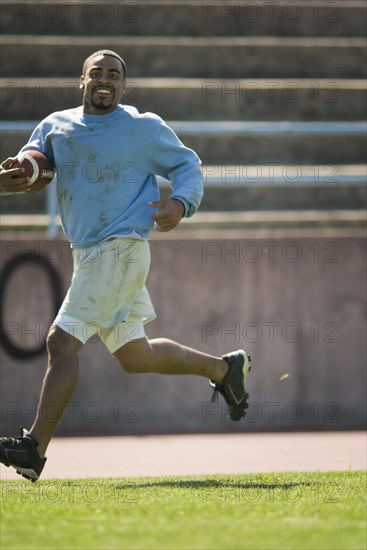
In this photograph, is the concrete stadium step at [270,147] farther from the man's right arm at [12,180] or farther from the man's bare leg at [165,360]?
the man's right arm at [12,180]

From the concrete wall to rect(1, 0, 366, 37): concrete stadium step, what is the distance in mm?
4672

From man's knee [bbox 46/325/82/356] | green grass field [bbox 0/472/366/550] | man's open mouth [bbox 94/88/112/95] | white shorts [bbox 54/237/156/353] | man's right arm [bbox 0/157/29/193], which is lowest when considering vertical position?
green grass field [bbox 0/472/366/550]

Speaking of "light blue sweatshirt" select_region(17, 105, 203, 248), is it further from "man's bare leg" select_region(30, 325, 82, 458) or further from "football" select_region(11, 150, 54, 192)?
"man's bare leg" select_region(30, 325, 82, 458)

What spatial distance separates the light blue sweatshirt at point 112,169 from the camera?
19.5ft

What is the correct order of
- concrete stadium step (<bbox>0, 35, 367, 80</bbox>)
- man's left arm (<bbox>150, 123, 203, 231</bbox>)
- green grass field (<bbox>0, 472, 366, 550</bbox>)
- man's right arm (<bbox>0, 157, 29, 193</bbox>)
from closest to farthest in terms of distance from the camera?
green grass field (<bbox>0, 472, 366, 550</bbox>), man's right arm (<bbox>0, 157, 29, 193</bbox>), man's left arm (<bbox>150, 123, 203, 231</bbox>), concrete stadium step (<bbox>0, 35, 367, 80</bbox>)

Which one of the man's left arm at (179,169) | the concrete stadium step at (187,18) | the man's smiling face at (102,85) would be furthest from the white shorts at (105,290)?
the concrete stadium step at (187,18)

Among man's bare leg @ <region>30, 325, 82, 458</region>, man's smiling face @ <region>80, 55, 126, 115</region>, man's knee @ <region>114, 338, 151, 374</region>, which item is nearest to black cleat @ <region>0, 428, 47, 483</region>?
man's bare leg @ <region>30, 325, 82, 458</region>

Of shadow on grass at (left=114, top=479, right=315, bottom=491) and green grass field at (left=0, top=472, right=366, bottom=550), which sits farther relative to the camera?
shadow on grass at (left=114, top=479, right=315, bottom=491)

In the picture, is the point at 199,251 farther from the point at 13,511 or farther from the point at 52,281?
the point at 13,511

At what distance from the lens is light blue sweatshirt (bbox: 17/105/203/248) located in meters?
5.93

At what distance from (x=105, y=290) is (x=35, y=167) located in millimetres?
677

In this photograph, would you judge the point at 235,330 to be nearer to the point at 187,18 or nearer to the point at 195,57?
the point at 195,57

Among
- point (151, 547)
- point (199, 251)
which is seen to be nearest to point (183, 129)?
point (199, 251)

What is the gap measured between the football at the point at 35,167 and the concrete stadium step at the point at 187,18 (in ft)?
23.4
